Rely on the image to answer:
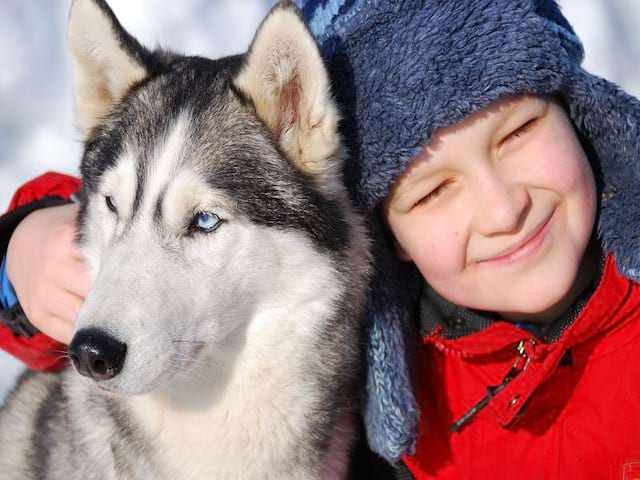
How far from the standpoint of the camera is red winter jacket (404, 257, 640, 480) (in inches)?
87.6

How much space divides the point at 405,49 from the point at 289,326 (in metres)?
0.80

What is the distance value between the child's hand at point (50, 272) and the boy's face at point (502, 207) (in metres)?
0.99

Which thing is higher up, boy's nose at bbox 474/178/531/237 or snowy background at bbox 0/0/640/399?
snowy background at bbox 0/0/640/399

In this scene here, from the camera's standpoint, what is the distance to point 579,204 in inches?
83.4

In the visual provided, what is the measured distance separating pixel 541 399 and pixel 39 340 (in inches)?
65.9

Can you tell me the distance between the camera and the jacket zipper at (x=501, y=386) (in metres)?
2.26

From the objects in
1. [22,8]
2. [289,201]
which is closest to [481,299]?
[289,201]

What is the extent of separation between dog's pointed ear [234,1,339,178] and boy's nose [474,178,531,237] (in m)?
0.41

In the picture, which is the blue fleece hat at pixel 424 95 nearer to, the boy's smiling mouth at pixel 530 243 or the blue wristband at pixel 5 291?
the boy's smiling mouth at pixel 530 243

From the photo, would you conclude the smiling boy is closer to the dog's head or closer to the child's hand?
the child's hand

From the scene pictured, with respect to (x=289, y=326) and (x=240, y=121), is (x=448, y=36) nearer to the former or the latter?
(x=240, y=121)

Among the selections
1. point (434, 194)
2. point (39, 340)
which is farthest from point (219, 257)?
point (39, 340)

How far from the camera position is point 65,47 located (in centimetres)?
498

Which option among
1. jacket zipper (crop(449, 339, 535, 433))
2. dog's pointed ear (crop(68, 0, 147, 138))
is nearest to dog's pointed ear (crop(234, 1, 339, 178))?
dog's pointed ear (crop(68, 0, 147, 138))
